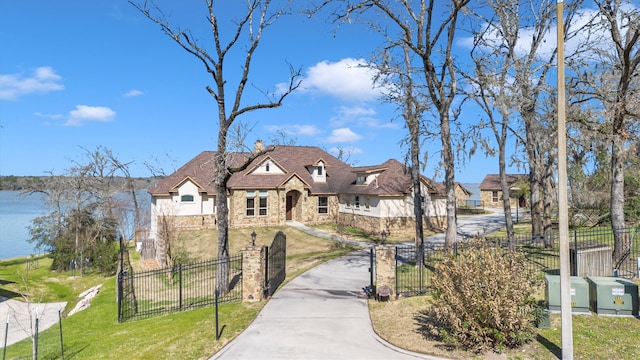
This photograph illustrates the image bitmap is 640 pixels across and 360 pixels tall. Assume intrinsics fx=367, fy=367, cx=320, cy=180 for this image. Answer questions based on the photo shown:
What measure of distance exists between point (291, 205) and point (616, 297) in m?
28.0

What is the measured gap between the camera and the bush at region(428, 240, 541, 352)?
7.96 m

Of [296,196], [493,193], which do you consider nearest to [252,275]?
[296,196]

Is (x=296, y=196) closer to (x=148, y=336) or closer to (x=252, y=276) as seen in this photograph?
(x=252, y=276)

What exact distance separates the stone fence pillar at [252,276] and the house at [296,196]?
16.0m

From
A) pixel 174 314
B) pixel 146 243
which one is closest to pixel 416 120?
pixel 174 314

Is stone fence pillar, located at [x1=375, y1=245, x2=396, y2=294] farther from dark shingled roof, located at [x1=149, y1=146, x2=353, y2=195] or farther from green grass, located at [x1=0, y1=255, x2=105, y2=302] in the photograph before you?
green grass, located at [x1=0, y1=255, x2=105, y2=302]

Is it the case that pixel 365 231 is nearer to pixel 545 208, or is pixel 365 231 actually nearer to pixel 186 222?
pixel 545 208

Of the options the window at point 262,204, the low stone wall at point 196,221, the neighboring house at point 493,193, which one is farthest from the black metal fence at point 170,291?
the neighboring house at point 493,193

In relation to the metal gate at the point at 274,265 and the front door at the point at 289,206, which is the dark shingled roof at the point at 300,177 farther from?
the metal gate at the point at 274,265

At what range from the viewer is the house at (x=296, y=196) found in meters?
28.9

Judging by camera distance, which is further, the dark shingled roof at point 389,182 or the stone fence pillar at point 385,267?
the dark shingled roof at point 389,182

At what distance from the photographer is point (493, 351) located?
809 centimetres

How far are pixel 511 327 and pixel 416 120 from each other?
12.2 m

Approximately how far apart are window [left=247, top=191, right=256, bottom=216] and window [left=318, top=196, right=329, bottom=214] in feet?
20.6
